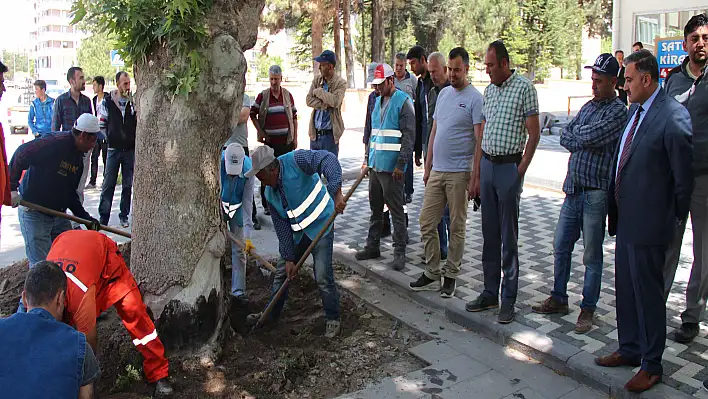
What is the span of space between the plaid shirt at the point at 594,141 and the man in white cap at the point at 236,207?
2.70m

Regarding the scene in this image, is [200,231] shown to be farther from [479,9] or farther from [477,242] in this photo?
[479,9]

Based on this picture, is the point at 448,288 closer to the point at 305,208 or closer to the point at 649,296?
the point at 305,208

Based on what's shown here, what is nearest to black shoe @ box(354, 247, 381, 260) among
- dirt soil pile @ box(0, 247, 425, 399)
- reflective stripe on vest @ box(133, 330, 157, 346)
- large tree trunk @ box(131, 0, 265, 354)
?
dirt soil pile @ box(0, 247, 425, 399)

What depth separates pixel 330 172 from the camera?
4652 mm

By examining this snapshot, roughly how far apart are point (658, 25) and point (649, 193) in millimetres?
10603

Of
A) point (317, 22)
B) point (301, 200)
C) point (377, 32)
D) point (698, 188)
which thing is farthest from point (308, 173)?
point (377, 32)

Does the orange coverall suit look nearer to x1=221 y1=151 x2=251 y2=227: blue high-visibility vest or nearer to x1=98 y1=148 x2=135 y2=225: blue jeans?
x1=221 y1=151 x2=251 y2=227: blue high-visibility vest

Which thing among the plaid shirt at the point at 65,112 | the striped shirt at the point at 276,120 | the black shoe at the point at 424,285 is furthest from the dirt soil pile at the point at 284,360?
the plaid shirt at the point at 65,112

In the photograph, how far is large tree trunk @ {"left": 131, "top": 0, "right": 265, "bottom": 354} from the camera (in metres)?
4.35

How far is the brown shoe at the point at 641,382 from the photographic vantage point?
3.74 metres

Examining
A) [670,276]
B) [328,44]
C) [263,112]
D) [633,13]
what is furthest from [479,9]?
[670,276]

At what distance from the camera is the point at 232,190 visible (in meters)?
5.47

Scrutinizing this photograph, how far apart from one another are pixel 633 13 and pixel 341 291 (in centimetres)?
1052

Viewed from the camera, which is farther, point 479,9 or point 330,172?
point 479,9
